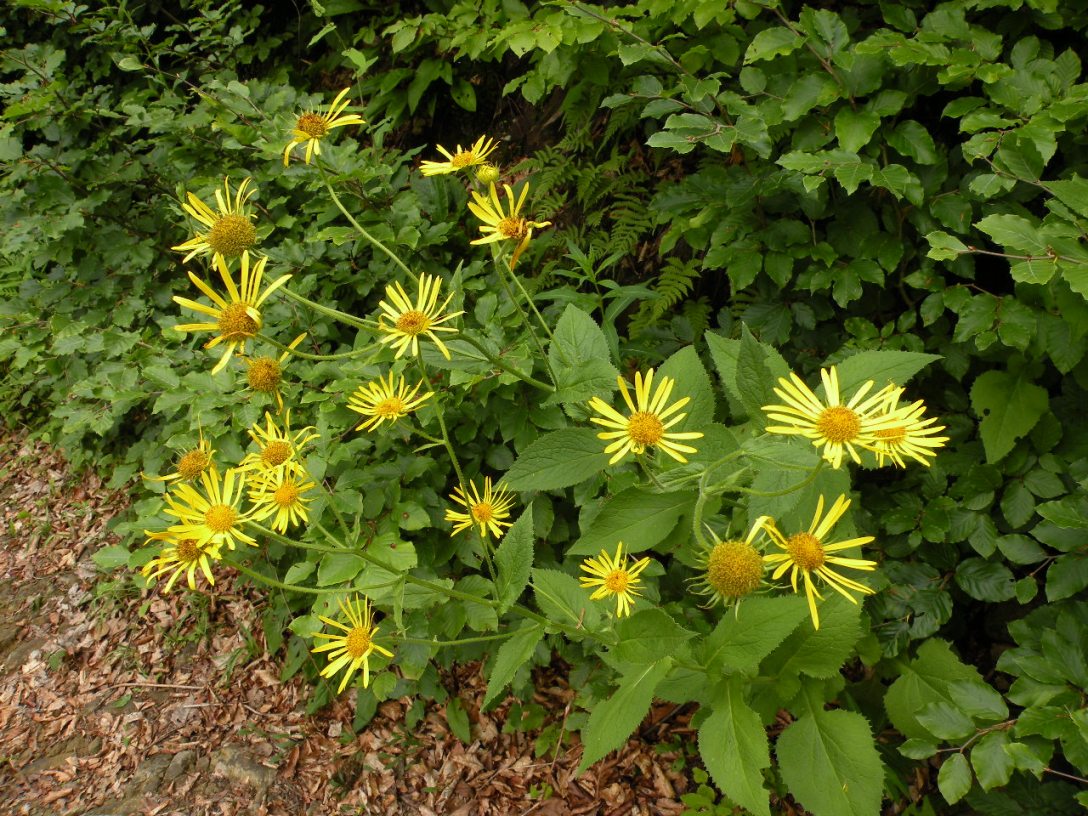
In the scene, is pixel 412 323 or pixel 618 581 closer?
pixel 412 323

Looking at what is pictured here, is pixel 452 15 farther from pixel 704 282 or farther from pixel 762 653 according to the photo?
pixel 762 653

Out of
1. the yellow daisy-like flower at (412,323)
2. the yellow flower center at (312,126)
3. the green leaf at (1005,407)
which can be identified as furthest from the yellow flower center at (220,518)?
the green leaf at (1005,407)

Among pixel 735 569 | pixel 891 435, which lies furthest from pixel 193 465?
pixel 891 435

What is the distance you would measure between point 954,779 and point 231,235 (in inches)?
78.2

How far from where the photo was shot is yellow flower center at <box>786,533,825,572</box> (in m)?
1.33

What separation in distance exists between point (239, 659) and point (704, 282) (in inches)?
96.6

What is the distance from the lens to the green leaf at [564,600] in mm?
1725

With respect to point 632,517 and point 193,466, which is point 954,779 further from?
point 193,466

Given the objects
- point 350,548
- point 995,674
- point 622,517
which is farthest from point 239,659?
point 995,674

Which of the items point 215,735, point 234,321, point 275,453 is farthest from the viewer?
point 215,735

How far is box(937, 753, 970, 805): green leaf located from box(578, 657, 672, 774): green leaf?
0.64 m

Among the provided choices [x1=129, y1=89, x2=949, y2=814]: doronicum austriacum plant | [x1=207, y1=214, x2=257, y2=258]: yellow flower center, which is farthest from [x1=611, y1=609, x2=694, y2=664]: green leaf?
[x1=207, y1=214, x2=257, y2=258]: yellow flower center

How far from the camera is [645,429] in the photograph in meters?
1.42

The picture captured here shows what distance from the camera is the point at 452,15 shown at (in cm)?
297
